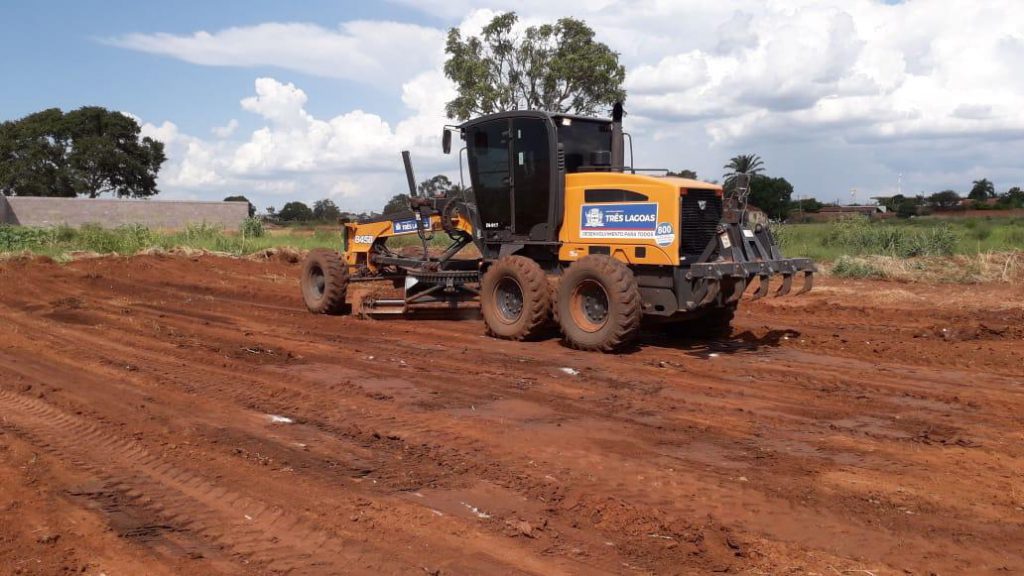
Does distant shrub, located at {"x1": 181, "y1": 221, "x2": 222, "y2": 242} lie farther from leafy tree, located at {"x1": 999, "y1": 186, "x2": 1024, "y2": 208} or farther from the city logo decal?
leafy tree, located at {"x1": 999, "y1": 186, "x2": 1024, "y2": 208}

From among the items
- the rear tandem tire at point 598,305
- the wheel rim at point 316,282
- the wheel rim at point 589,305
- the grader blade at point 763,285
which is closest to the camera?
the rear tandem tire at point 598,305

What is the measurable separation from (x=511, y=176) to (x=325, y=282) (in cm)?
377

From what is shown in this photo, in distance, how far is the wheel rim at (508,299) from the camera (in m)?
10.5

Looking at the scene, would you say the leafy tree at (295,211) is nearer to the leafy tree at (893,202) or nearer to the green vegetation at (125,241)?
the green vegetation at (125,241)

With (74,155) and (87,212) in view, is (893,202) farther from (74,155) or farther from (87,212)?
(74,155)

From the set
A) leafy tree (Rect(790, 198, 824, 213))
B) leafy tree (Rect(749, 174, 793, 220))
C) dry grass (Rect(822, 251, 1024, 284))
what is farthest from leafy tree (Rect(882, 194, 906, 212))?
dry grass (Rect(822, 251, 1024, 284))

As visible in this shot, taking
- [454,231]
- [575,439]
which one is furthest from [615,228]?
[575,439]

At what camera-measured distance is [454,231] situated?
12.3 meters

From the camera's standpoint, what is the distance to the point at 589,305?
970 centimetres

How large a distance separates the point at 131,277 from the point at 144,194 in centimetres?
4816

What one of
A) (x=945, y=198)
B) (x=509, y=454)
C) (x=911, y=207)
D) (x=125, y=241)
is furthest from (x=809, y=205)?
(x=509, y=454)

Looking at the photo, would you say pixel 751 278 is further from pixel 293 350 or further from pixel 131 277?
pixel 131 277

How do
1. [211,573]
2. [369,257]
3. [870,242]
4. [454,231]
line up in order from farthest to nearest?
[870,242] → [369,257] → [454,231] → [211,573]

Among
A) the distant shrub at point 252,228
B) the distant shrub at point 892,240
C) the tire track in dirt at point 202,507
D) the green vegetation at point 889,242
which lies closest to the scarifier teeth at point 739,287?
the tire track in dirt at point 202,507
